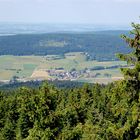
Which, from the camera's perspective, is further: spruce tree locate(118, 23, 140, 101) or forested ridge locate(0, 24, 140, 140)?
forested ridge locate(0, 24, 140, 140)

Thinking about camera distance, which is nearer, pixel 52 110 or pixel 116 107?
pixel 116 107

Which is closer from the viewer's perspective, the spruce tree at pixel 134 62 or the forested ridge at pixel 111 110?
the spruce tree at pixel 134 62

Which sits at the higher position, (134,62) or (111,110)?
(134,62)

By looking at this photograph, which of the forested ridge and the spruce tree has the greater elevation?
the spruce tree

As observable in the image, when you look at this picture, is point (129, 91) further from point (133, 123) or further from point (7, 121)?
point (7, 121)

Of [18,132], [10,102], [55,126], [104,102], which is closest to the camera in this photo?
[55,126]

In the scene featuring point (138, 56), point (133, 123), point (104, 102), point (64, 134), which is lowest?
point (104, 102)

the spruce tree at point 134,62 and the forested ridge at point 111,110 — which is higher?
the spruce tree at point 134,62

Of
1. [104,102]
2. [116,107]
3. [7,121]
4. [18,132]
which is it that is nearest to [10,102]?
[7,121]

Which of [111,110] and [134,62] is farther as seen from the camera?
[111,110]

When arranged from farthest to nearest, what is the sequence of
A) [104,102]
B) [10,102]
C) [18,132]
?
[104,102] < [10,102] < [18,132]

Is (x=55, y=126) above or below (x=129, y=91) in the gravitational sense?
below
